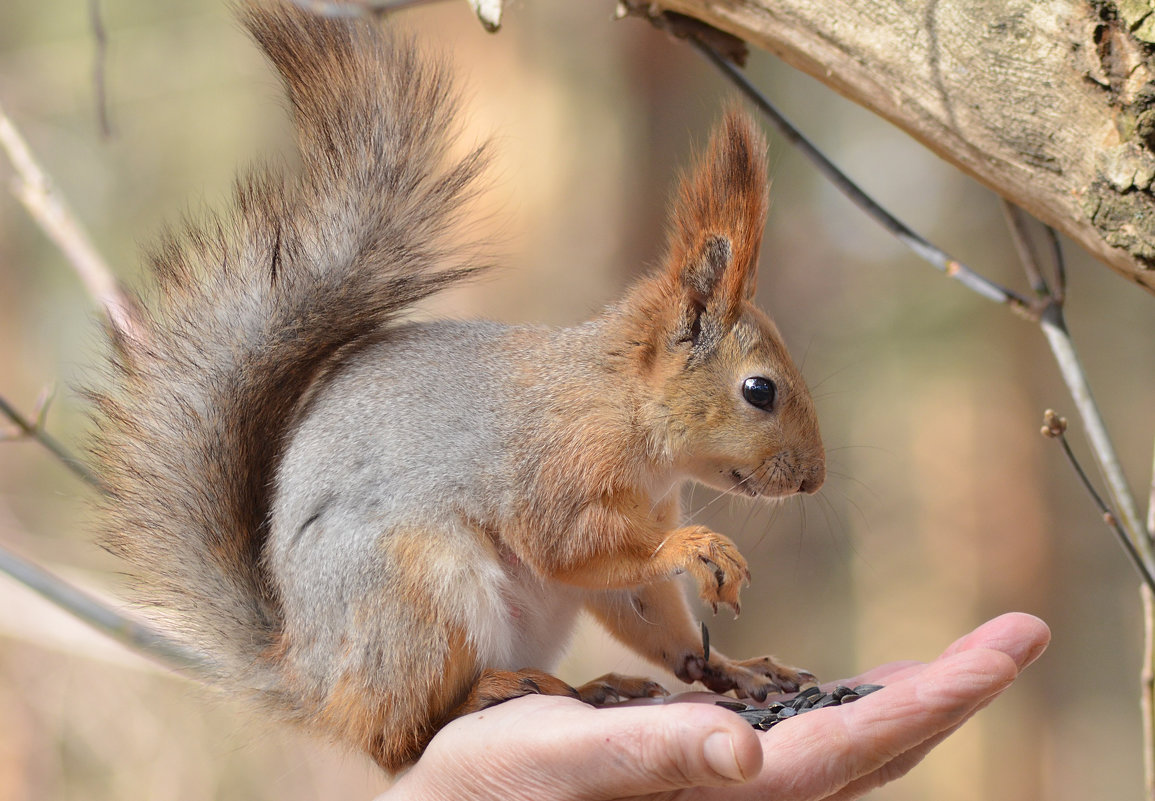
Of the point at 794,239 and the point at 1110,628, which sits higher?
the point at 794,239

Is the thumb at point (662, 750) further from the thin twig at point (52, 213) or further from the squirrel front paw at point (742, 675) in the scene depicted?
the thin twig at point (52, 213)

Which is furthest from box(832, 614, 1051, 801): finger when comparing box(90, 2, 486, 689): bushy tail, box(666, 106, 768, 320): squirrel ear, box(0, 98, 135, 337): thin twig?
box(0, 98, 135, 337): thin twig

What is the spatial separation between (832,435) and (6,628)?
2.95 meters

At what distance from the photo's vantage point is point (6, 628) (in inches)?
108

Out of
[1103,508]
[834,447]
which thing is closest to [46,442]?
[1103,508]

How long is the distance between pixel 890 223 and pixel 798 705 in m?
0.62

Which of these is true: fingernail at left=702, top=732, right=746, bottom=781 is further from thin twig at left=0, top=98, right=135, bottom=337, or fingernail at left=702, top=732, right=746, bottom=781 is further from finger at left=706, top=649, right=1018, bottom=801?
thin twig at left=0, top=98, right=135, bottom=337

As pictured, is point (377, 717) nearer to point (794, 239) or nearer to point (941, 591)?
point (794, 239)

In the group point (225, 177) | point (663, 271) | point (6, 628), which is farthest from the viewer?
point (225, 177)

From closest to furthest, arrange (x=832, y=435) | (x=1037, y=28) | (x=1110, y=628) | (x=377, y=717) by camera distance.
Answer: (x=1037, y=28), (x=377, y=717), (x=1110, y=628), (x=832, y=435)

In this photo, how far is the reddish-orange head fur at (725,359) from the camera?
1.21 m

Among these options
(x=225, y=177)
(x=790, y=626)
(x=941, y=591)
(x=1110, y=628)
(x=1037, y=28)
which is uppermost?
(x=1037, y=28)

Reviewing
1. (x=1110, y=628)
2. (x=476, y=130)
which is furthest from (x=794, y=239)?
(x=1110, y=628)

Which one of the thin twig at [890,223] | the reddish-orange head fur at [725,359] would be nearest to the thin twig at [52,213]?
the reddish-orange head fur at [725,359]
